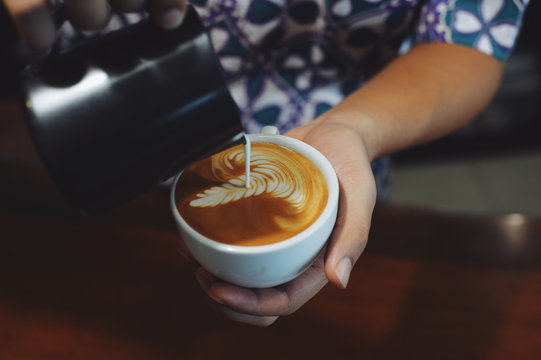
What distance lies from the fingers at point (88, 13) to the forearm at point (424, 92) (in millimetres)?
611

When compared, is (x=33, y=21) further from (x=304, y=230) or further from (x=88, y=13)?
(x=304, y=230)

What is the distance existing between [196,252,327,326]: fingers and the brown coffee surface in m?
0.11

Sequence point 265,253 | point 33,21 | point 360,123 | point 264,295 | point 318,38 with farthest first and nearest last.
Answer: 1. point 318,38
2. point 360,123
3. point 264,295
4. point 265,253
5. point 33,21

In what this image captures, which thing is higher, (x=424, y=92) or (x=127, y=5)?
(x=127, y=5)

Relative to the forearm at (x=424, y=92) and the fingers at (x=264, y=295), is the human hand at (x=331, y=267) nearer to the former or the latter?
the fingers at (x=264, y=295)

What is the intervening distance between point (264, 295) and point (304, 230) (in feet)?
0.50

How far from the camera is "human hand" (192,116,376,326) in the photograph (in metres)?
0.76

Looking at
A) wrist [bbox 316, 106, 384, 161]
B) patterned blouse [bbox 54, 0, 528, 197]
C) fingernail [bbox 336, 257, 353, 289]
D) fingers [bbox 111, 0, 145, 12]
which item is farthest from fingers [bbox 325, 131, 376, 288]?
fingers [bbox 111, 0, 145, 12]

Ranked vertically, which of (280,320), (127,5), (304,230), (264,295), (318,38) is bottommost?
(280,320)

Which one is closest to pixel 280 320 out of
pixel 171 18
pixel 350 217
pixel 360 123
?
pixel 350 217

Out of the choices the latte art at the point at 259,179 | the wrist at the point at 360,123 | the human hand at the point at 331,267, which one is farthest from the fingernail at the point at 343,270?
the wrist at the point at 360,123

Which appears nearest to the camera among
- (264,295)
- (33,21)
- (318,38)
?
(33,21)

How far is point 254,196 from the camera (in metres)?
0.80

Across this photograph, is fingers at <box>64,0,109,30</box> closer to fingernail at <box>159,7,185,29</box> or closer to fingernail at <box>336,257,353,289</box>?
fingernail at <box>159,7,185,29</box>
